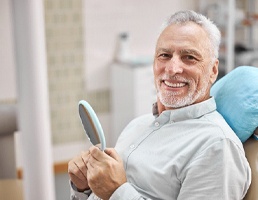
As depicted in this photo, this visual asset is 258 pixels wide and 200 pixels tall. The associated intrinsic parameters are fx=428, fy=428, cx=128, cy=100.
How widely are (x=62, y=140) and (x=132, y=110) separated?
2.22ft

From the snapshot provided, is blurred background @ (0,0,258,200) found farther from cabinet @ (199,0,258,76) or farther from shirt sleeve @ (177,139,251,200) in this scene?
shirt sleeve @ (177,139,251,200)

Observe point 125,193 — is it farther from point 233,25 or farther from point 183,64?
point 233,25

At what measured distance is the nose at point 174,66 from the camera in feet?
4.56

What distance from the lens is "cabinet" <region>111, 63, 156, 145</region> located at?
11.7 feet

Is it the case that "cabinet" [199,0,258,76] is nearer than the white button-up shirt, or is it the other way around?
the white button-up shirt

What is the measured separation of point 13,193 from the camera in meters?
0.79

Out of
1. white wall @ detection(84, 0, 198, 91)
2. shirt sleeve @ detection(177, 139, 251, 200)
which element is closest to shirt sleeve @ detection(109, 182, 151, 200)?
shirt sleeve @ detection(177, 139, 251, 200)

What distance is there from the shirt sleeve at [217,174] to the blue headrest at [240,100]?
0.15 m

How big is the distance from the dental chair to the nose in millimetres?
205

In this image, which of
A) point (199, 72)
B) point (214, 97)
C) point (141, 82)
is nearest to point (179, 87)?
point (199, 72)

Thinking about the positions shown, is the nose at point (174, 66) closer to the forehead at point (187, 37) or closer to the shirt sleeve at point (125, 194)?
the forehead at point (187, 37)

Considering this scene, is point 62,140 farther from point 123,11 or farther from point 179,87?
point 179,87

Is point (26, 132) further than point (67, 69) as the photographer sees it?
No

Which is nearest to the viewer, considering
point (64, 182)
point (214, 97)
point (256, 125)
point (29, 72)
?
point (29, 72)
